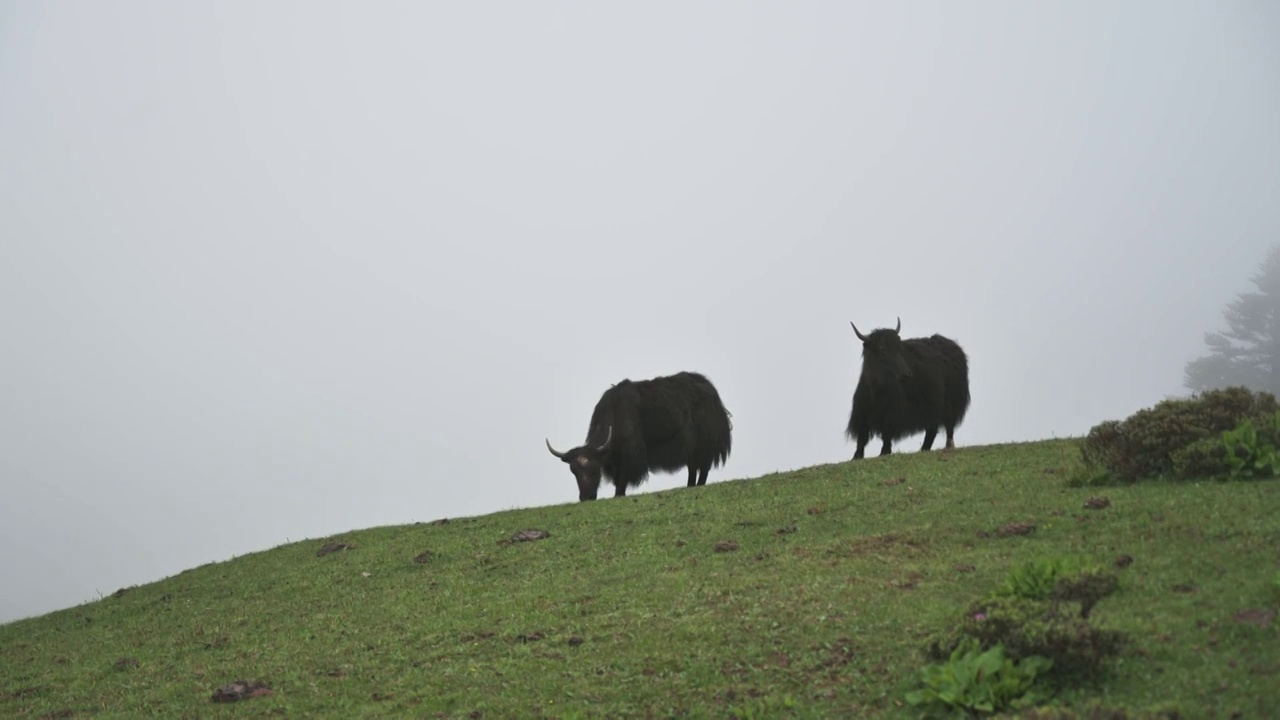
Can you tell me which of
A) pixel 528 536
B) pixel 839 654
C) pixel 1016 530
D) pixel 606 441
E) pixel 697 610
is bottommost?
pixel 839 654

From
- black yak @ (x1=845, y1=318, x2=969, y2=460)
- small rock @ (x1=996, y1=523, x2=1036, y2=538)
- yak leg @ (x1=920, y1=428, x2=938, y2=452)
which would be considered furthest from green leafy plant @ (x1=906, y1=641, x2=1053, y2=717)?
yak leg @ (x1=920, y1=428, x2=938, y2=452)

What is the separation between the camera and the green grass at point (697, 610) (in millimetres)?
7922

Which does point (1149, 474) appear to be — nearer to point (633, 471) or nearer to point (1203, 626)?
point (1203, 626)

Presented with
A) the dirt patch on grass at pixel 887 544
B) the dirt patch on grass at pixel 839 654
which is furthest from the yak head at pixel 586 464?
the dirt patch on grass at pixel 839 654

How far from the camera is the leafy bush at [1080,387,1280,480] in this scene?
11.4 metres

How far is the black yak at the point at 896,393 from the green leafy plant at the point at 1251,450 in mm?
9166

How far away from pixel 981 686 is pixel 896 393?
1366 cm

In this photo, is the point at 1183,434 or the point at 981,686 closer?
the point at 981,686

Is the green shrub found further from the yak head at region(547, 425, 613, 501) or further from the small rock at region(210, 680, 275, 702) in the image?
the yak head at region(547, 425, 613, 501)

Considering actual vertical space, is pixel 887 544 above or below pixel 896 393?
below

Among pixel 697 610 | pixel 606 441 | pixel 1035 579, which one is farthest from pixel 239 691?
pixel 606 441

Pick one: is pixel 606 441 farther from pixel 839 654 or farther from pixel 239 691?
pixel 839 654

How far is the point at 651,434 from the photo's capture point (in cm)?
2203

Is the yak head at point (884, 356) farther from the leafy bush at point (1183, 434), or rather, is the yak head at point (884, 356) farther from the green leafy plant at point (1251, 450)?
the green leafy plant at point (1251, 450)
